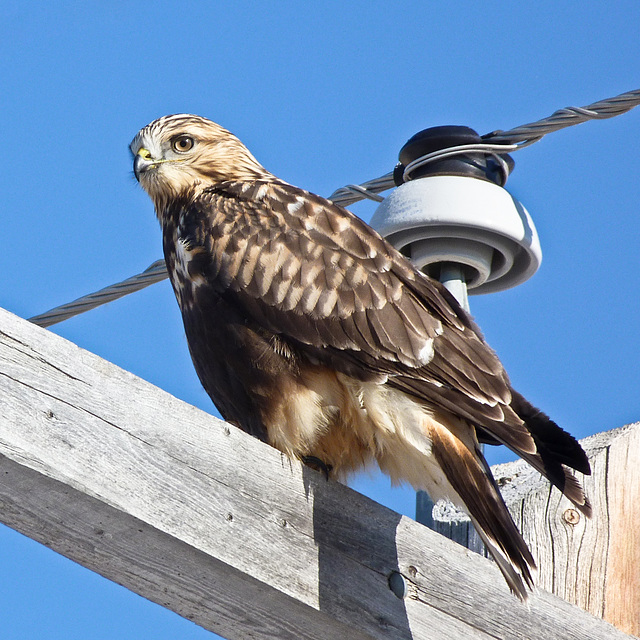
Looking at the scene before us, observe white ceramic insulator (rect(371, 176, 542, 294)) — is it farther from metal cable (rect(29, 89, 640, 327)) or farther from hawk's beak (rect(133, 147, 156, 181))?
hawk's beak (rect(133, 147, 156, 181))

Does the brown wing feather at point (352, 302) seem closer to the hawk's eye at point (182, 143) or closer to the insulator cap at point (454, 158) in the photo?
the insulator cap at point (454, 158)

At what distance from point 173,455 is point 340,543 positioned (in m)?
0.50

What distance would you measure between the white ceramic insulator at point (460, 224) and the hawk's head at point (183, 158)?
0.96 m

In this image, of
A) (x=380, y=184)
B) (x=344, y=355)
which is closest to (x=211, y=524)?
(x=344, y=355)

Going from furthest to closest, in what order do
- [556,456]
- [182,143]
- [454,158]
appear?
[182,143] < [454,158] < [556,456]

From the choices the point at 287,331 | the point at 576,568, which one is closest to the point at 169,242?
the point at 287,331

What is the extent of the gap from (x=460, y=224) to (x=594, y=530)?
1.02 m

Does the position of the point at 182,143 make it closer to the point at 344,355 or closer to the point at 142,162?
the point at 142,162

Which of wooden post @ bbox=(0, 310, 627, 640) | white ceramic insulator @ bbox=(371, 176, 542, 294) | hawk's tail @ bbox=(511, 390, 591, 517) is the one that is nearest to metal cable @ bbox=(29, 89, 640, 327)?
white ceramic insulator @ bbox=(371, 176, 542, 294)

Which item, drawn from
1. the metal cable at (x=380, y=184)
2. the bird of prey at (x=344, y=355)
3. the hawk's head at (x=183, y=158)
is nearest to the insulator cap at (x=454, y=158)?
the metal cable at (x=380, y=184)

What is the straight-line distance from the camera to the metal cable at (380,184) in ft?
11.7

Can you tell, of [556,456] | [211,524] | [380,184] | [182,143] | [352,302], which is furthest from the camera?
[182,143]

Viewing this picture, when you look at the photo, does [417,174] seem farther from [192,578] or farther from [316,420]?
[192,578]

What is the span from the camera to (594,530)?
2916 mm
